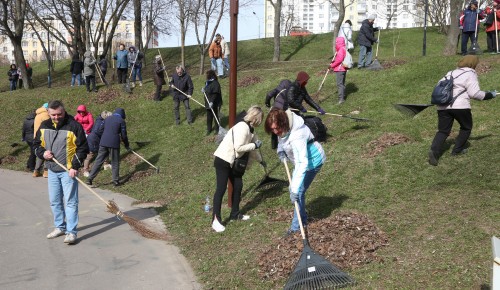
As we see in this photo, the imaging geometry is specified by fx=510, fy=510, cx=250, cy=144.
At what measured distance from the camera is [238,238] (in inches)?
279

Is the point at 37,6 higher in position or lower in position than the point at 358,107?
higher

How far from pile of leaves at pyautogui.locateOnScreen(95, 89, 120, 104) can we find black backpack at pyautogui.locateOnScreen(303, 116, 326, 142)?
10872mm

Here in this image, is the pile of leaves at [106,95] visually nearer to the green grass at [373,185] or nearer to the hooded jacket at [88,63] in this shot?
the hooded jacket at [88,63]

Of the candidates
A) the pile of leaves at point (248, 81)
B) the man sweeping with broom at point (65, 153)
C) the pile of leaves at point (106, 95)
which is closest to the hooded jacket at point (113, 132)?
the man sweeping with broom at point (65, 153)

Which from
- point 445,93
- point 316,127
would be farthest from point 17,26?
point 445,93

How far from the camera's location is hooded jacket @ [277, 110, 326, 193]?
19.6ft

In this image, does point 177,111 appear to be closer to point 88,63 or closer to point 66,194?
point 88,63

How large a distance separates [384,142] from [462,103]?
1937 millimetres

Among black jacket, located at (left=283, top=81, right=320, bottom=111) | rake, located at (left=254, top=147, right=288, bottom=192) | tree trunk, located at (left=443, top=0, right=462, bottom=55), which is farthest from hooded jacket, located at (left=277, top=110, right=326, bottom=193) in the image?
tree trunk, located at (left=443, top=0, right=462, bottom=55)

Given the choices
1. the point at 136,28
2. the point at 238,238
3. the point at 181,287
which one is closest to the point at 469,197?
the point at 238,238

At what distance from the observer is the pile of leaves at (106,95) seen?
19.4 metres

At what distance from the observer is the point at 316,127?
10.5 metres

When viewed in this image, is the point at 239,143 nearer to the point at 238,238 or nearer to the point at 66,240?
the point at 238,238

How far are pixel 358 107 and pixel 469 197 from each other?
6896 mm
